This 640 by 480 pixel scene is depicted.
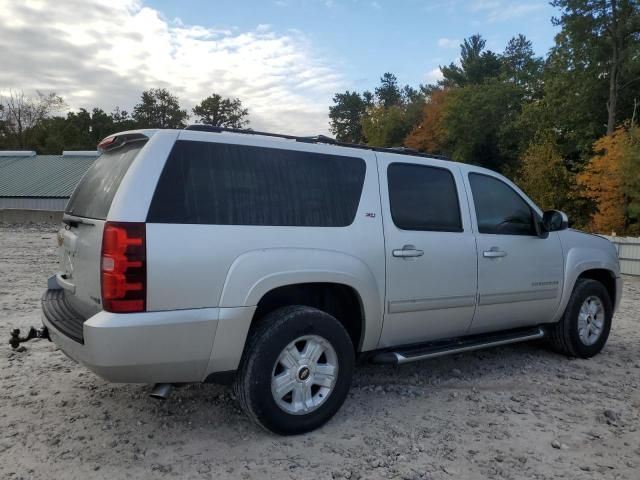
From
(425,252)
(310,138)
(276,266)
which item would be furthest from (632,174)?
(276,266)

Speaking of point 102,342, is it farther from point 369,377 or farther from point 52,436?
point 369,377

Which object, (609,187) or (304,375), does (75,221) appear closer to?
(304,375)

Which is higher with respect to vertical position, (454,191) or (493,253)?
(454,191)

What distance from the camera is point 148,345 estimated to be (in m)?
2.99

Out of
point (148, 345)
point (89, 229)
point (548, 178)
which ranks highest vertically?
point (548, 178)

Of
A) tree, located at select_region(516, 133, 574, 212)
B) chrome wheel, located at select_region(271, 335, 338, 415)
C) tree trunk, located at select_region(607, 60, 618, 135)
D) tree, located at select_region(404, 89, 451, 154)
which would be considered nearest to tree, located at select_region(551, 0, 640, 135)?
tree trunk, located at select_region(607, 60, 618, 135)

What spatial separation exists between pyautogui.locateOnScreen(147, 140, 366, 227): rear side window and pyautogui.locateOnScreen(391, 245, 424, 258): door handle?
1.44 feet

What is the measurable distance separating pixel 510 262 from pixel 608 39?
36.0 meters

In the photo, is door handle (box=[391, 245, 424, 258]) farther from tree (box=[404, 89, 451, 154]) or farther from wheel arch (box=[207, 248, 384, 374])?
tree (box=[404, 89, 451, 154])

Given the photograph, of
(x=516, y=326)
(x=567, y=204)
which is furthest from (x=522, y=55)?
(x=516, y=326)

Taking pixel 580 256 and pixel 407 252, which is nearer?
pixel 407 252

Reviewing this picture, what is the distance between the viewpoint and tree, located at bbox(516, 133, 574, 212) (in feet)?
107

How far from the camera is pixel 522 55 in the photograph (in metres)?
56.5

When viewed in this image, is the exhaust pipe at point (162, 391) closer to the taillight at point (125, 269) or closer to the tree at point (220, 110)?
the taillight at point (125, 269)
